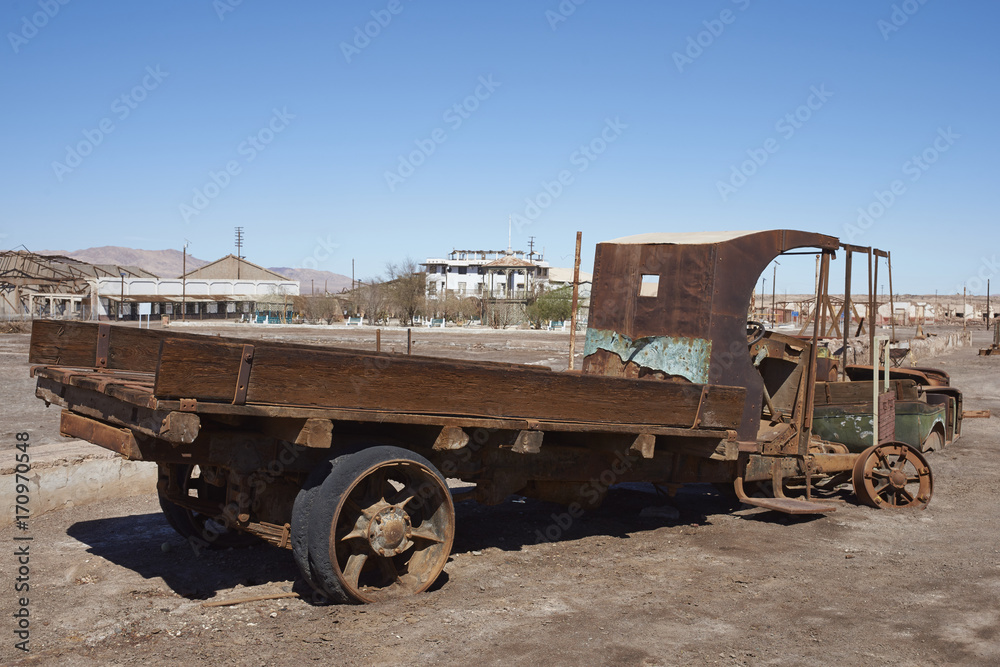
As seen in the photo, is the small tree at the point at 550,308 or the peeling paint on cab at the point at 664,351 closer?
the peeling paint on cab at the point at 664,351

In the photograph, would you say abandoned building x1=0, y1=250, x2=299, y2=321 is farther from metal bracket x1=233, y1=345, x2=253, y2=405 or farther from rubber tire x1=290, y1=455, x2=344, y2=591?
metal bracket x1=233, y1=345, x2=253, y2=405

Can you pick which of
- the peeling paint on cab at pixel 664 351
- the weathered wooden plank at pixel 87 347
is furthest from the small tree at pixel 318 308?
the weathered wooden plank at pixel 87 347

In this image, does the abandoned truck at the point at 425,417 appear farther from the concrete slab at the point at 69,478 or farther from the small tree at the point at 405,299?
the small tree at the point at 405,299

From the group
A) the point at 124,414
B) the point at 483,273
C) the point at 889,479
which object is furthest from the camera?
the point at 483,273

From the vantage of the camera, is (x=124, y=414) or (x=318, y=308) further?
(x=318, y=308)

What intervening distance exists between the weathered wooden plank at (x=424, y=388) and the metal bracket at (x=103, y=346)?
1746 mm

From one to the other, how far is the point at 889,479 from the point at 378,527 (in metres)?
5.32

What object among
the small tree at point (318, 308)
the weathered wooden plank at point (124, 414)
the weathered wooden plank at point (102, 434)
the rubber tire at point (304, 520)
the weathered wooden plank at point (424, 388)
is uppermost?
the small tree at point (318, 308)

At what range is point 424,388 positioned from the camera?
A: 4621mm

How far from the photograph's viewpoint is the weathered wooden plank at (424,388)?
12.7 ft

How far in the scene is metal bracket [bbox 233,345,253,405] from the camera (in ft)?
13.1

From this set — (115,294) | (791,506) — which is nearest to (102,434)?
(791,506)

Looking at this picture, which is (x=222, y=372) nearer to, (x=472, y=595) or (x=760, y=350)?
(x=472, y=595)

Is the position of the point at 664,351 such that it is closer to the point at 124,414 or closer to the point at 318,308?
the point at 124,414
